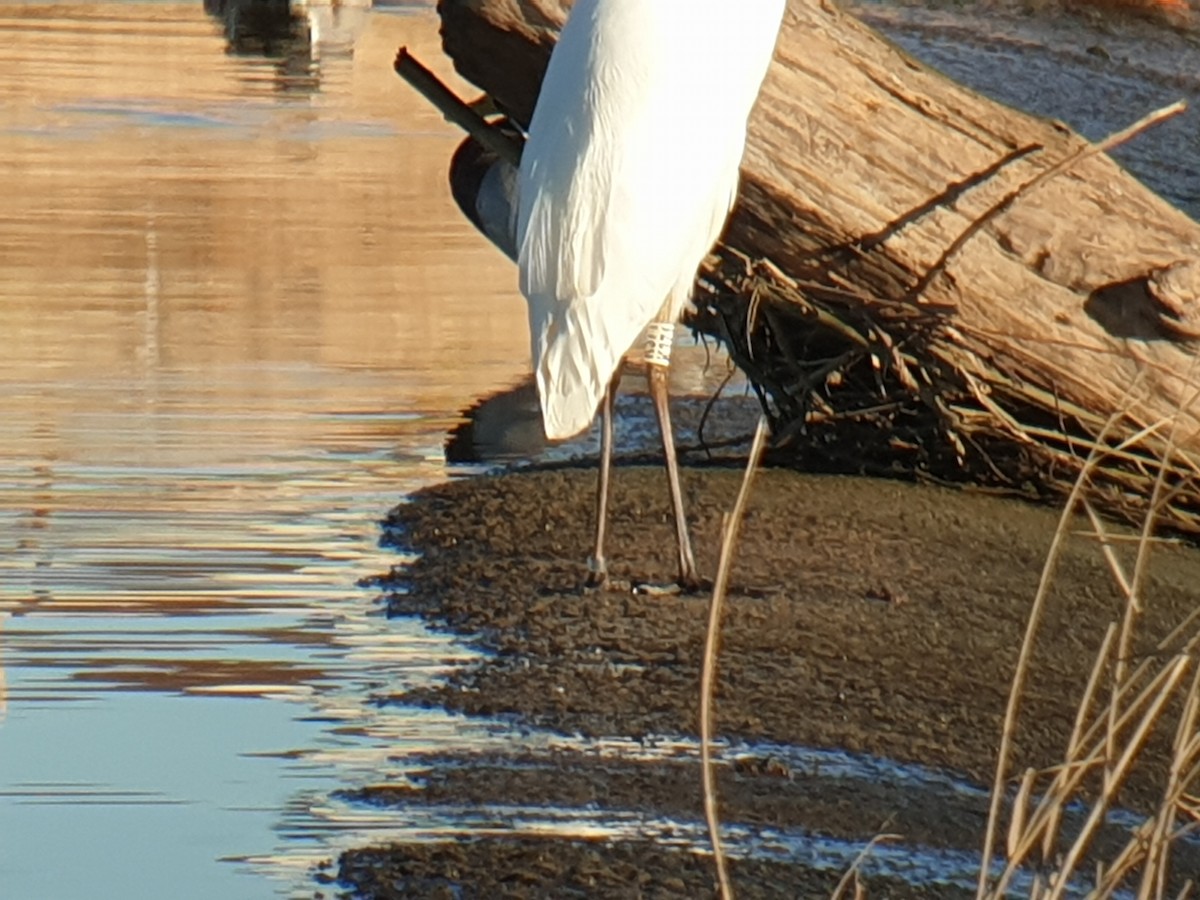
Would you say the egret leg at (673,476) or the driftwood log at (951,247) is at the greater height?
the driftwood log at (951,247)

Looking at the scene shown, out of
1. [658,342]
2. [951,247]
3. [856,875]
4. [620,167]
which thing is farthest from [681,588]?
[856,875]

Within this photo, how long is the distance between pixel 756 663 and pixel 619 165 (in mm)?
1329

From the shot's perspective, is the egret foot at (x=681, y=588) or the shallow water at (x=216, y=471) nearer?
the shallow water at (x=216, y=471)

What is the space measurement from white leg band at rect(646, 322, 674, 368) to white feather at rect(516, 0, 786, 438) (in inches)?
15.8

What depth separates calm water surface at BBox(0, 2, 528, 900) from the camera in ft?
16.0

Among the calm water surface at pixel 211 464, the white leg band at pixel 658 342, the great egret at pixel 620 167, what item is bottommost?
the calm water surface at pixel 211 464

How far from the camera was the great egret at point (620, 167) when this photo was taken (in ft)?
20.1

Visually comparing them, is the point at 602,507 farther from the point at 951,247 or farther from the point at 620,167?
the point at 951,247

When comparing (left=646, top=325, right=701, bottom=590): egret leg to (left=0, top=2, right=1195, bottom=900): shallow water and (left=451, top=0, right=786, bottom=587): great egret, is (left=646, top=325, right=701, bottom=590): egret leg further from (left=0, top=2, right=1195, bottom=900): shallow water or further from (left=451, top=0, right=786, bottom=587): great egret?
(left=0, top=2, right=1195, bottom=900): shallow water

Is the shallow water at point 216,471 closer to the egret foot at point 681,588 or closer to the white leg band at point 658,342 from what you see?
the egret foot at point 681,588

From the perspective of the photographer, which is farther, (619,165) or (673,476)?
(673,476)

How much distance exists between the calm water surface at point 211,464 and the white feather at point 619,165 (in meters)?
0.89

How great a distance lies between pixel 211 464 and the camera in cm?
798

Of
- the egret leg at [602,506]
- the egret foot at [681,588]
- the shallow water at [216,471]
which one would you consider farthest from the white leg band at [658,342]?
the shallow water at [216,471]
